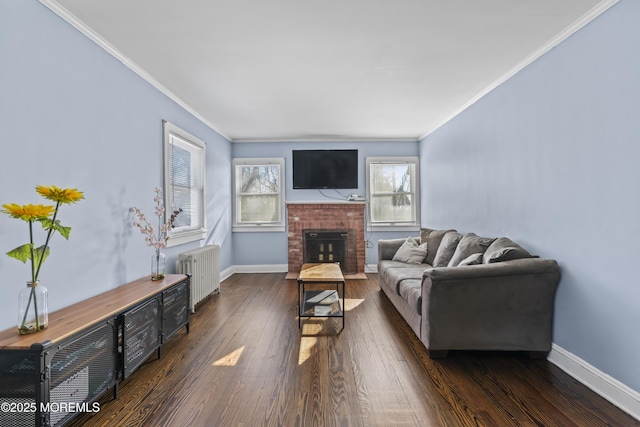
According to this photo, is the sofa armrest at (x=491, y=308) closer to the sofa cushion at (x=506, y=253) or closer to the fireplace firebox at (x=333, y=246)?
the sofa cushion at (x=506, y=253)

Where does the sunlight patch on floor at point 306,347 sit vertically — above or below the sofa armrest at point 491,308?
below

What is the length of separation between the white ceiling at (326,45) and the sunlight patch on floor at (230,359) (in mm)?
2615

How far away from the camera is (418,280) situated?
3363mm

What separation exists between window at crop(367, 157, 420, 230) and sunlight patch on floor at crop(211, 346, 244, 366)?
3.91 meters

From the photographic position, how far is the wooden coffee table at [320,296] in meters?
3.34

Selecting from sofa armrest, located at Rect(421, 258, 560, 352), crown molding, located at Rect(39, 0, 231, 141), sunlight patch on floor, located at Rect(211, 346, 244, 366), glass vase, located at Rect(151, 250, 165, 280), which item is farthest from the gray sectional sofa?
crown molding, located at Rect(39, 0, 231, 141)

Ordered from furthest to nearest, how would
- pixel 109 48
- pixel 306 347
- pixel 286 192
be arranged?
pixel 286 192
pixel 306 347
pixel 109 48

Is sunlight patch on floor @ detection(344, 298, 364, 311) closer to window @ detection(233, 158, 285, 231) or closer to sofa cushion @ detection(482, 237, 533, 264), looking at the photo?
sofa cushion @ detection(482, 237, 533, 264)

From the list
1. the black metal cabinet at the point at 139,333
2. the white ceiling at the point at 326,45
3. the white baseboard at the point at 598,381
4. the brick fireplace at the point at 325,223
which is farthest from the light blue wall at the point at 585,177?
the black metal cabinet at the point at 139,333

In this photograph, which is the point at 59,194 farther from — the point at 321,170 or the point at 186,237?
the point at 321,170

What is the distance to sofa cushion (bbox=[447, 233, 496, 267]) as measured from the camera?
3.25 metres

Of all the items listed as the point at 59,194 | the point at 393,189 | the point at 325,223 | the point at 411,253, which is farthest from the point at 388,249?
the point at 59,194

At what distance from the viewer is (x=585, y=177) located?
2264mm

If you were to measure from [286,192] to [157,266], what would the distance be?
330 centimetres
